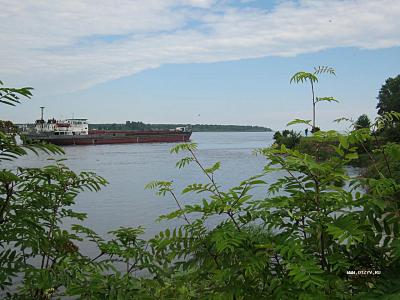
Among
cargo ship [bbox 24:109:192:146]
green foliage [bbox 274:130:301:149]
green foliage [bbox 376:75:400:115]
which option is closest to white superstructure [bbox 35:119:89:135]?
cargo ship [bbox 24:109:192:146]

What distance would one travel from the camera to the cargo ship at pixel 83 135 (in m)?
77.8

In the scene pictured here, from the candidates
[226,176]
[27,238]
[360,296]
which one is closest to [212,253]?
[360,296]

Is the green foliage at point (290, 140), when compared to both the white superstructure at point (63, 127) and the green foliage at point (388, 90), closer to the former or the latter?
the green foliage at point (388, 90)

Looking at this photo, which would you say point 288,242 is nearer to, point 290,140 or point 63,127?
point 290,140

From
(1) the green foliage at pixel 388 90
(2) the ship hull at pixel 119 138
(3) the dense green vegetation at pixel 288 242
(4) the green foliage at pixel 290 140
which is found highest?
(1) the green foliage at pixel 388 90

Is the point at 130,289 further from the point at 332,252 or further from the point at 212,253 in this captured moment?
the point at 332,252

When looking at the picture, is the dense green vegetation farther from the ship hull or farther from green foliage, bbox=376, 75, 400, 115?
the ship hull

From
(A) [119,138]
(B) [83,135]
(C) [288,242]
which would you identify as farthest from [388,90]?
(C) [288,242]

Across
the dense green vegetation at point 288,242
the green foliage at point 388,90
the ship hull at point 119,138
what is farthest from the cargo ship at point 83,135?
the dense green vegetation at point 288,242

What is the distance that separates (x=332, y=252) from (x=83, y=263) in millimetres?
1471

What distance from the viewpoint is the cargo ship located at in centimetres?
7780

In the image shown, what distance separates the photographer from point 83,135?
8225cm

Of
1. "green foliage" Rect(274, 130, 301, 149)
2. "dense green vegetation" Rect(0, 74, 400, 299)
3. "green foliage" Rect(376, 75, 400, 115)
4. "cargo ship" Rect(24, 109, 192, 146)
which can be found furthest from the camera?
"cargo ship" Rect(24, 109, 192, 146)

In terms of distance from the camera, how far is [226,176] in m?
28.4
